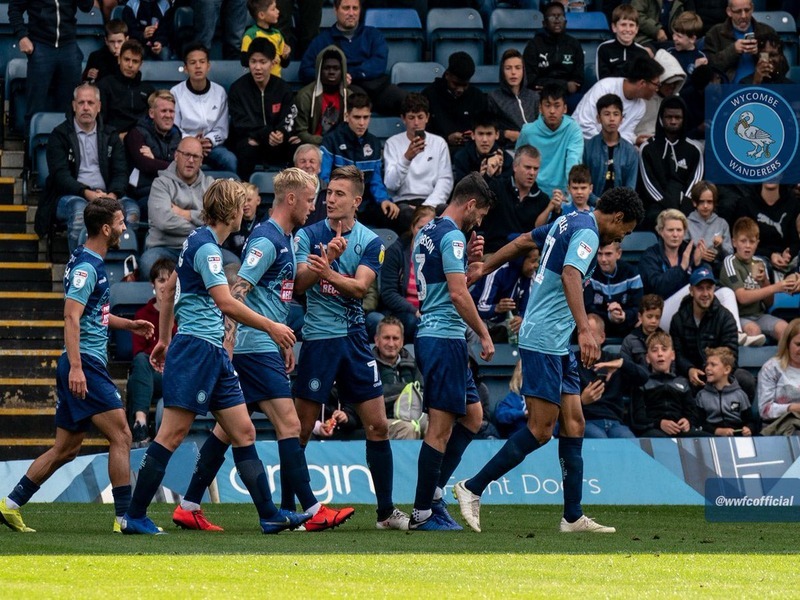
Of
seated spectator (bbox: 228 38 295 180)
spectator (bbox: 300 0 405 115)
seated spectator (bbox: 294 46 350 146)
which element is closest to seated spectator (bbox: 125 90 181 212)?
seated spectator (bbox: 228 38 295 180)

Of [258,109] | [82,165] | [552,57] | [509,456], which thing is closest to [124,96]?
[82,165]

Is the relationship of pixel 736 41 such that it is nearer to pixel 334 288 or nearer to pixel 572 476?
pixel 572 476

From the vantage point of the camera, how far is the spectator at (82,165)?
1517cm

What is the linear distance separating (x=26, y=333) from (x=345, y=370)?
619 centimetres

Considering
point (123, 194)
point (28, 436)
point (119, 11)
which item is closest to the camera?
point (28, 436)

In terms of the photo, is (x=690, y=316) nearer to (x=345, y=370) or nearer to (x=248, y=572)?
(x=345, y=370)

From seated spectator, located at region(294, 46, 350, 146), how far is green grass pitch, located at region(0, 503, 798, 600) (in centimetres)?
670

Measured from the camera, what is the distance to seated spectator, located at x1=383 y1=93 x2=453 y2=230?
16.0m

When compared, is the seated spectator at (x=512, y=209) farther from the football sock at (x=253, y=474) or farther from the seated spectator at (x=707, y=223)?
the football sock at (x=253, y=474)

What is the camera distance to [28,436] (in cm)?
1423

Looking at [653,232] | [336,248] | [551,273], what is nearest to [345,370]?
[336,248]

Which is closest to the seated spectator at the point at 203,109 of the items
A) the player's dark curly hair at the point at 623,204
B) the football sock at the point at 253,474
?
the player's dark curly hair at the point at 623,204

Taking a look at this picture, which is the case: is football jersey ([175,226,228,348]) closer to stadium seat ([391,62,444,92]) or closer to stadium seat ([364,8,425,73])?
stadium seat ([391,62,444,92])

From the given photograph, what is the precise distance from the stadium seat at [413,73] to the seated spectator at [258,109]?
5.91 ft
